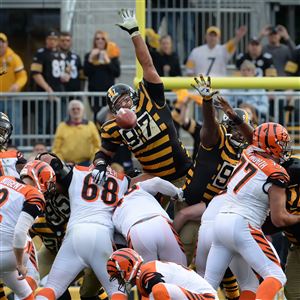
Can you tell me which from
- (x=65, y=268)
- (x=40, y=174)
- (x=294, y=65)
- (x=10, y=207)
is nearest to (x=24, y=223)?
(x=10, y=207)

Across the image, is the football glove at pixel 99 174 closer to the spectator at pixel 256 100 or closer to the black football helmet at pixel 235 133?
the black football helmet at pixel 235 133

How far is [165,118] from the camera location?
1188cm

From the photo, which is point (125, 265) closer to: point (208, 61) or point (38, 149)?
point (38, 149)

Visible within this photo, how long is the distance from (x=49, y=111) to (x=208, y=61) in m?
→ 2.23

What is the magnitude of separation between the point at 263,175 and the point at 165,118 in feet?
4.52

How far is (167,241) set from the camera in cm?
1120

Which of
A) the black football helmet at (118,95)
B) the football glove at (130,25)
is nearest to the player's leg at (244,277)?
the black football helmet at (118,95)

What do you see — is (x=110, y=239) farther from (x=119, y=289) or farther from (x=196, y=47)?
(x=196, y=47)

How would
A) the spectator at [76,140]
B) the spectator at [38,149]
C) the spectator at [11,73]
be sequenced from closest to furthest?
the spectator at [38,149] < the spectator at [76,140] < the spectator at [11,73]

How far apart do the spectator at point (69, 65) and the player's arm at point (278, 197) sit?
6.22 m

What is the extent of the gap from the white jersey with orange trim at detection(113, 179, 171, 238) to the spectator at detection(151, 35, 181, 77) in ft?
18.3

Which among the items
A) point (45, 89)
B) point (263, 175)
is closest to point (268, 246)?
point (263, 175)

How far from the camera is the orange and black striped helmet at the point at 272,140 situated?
11.0 m

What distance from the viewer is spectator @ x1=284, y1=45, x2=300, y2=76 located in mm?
16984
